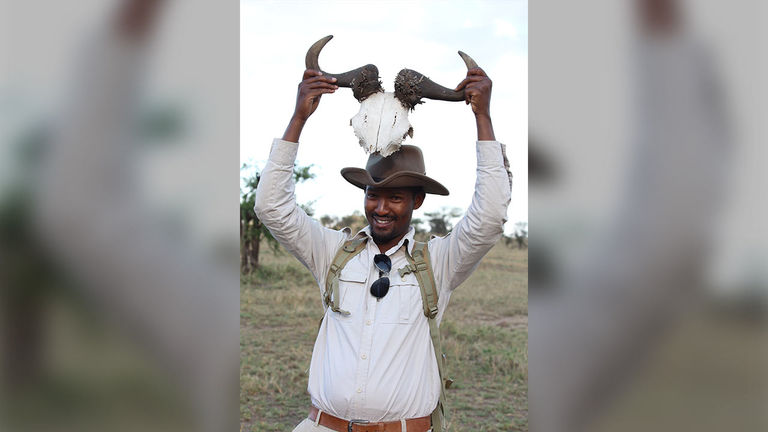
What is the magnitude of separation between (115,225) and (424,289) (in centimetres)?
152

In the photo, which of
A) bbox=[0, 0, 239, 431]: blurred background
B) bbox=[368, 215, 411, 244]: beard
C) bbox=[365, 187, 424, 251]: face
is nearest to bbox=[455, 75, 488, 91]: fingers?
bbox=[365, 187, 424, 251]: face

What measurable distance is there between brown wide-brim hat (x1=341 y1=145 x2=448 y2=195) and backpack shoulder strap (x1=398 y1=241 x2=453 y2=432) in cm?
37

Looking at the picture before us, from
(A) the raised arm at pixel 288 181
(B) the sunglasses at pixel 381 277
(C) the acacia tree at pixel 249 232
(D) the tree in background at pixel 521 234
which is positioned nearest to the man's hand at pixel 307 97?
(A) the raised arm at pixel 288 181

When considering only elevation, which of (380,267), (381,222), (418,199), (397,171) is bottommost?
(380,267)

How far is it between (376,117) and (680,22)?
1.33 metres

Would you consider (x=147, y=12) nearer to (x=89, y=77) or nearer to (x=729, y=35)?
(x=89, y=77)

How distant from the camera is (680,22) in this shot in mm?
1952

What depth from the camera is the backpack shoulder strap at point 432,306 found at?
117 inches

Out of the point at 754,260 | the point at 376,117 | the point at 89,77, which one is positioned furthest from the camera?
the point at 376,117

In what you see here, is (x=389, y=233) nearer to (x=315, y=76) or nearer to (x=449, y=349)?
(x=315, y=76)

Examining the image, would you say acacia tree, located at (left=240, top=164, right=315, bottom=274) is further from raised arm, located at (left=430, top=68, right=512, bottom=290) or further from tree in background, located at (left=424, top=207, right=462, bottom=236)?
raised arm, located at (left=430, top=68, right=512, bottom=290)

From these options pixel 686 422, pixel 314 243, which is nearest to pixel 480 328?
pixel 314 243

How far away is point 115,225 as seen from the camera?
196cm

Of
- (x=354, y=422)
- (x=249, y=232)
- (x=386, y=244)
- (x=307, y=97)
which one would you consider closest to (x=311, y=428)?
(x=354, y=422)
